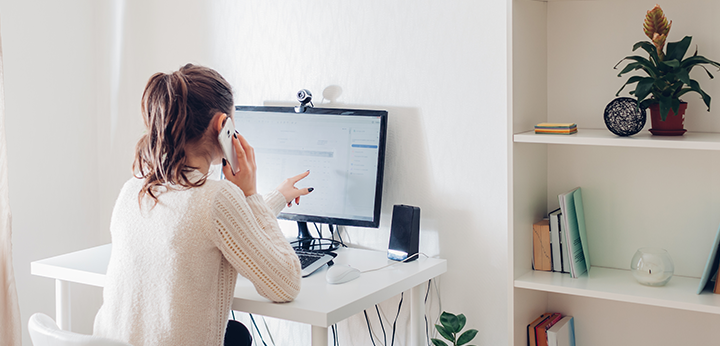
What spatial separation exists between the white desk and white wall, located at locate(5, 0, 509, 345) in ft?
0.47

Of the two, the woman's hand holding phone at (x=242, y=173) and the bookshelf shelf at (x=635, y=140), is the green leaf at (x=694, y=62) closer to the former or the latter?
the bookshelf shelf at (x=635, y=140)

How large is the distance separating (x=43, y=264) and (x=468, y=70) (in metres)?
1.33

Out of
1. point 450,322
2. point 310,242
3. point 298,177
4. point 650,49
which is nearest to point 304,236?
point 310,242

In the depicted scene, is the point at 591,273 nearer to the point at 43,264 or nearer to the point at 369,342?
the point at 369,342

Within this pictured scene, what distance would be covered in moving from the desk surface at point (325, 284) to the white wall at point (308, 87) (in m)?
0.17

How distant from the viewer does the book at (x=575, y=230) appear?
1.54 meters

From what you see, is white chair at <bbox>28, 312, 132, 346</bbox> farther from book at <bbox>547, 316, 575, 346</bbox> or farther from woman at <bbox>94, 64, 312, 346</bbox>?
book at <bbox>547, 316, 575, 346</bbox>

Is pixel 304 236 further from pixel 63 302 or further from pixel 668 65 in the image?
pixel 668 65

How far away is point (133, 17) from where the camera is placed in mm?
2398

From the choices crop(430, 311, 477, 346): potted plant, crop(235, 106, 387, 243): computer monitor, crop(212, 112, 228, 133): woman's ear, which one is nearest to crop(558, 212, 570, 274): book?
crop(430, 311, 477, 346): potted plant

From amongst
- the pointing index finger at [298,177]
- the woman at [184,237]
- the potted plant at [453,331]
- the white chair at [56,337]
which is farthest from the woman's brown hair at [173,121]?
the potted plant at [453,331]

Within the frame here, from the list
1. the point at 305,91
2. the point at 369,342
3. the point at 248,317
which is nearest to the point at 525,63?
the point at 305,91

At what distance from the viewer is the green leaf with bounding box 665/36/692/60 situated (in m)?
1.41

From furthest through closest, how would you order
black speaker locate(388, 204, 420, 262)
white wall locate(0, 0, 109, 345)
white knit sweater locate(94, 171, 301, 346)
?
white wall locate(0, 0, 109, 345), black speaker locate(388, 204, 420, 262), white knit sweater locate(94, 171, 301, 346)
